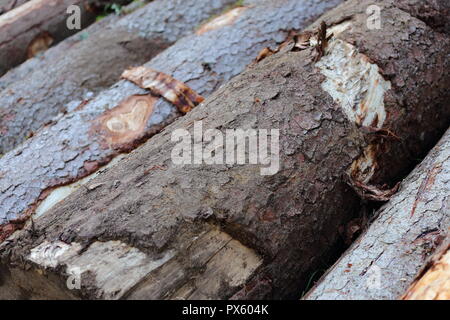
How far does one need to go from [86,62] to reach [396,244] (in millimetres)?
2863

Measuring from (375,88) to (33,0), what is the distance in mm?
3520

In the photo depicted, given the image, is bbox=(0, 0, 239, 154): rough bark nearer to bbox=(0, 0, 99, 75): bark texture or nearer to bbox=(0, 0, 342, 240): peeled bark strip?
bbox=(0, 0, 99, 75): bark texture

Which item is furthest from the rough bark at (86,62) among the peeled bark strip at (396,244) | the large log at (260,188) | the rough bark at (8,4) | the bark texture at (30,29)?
A: the peeled bark strip at (396,244)

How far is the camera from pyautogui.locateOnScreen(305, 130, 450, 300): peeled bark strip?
215 cm

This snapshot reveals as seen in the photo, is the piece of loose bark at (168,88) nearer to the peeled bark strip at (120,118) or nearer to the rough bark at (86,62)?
the peeled bark strip at (120,118)

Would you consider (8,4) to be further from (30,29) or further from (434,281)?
(434,281)

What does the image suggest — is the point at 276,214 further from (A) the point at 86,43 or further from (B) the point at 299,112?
(A) the point at 86,43

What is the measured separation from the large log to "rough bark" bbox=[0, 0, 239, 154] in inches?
61.8

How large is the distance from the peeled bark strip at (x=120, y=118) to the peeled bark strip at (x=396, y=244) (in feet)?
4.94

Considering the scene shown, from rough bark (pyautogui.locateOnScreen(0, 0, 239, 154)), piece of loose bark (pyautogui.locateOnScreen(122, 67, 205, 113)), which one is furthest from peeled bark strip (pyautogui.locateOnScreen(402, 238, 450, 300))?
rough bark (pyautogui.locateOnScreen(0, 0, 239, 154))

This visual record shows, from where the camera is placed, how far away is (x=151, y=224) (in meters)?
2.15

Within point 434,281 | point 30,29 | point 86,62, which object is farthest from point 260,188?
point 30,29

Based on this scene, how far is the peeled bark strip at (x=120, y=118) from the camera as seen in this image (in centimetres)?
307

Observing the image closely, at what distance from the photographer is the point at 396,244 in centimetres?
231
